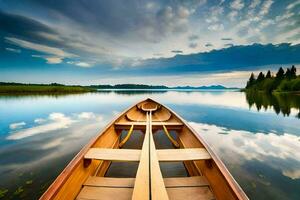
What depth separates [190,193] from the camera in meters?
2.51

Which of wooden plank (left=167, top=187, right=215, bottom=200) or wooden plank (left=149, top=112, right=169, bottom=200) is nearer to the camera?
wooden plank (left=149, top=112, right=169, bottom=200)

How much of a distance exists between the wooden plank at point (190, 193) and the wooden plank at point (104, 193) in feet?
2.26

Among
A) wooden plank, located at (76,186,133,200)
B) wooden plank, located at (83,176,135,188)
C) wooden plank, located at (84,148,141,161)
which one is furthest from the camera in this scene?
wooden plank, located at (84,148,141,161)

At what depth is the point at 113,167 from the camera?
4.62 metres

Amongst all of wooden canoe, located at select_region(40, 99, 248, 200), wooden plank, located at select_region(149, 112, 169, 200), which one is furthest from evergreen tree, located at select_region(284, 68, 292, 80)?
wooden plank, located at select_region(149, 112, 169, 200)

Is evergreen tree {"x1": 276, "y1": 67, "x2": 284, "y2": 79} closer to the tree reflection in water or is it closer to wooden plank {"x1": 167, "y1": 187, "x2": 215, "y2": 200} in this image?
the tree reflection in water

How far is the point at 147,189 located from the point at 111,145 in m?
3.13

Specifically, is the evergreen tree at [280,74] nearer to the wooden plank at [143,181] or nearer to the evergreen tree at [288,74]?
the evergreen tree at [288,74]

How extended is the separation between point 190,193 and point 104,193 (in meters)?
1.36

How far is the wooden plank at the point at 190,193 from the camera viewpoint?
7.98 feet

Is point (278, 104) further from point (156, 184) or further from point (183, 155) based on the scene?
point (156, 184)

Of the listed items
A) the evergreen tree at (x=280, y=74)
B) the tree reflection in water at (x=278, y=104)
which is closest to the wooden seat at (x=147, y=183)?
the tree reflection in water at (x=278, y=104)

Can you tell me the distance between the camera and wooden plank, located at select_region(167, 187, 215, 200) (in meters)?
2.43

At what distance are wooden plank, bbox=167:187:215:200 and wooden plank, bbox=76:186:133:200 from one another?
69 cm
